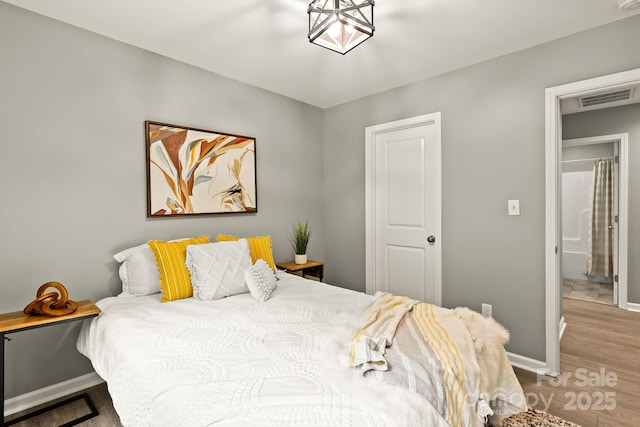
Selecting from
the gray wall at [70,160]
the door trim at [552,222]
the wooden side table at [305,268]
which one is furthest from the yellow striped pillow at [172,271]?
the door trim at [552,222]

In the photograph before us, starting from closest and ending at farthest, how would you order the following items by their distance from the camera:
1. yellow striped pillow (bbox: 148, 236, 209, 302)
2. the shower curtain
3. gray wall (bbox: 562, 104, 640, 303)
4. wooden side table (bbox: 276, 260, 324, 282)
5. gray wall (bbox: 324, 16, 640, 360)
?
yellow striped pillow (bbox: 148, 236, 209, 302)
gray wall (bbox: 324, 16, 640, 360)
wooden side table (bbox: 276, 260, 324, 282)
gray wall (bbox: 562, 104, 640, 303)
the shower curtain

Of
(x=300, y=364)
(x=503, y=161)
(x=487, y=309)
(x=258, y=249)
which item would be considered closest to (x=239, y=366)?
(x=300, y=364)

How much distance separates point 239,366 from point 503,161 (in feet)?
8.20

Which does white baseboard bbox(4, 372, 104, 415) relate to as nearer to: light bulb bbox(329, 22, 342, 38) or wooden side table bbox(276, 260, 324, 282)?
wooden side table bbox(276, 260, 324, 282)

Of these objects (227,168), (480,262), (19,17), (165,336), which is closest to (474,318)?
(480,262)

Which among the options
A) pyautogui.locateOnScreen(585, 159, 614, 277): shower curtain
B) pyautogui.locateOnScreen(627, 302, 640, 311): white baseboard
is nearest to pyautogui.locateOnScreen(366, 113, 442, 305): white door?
pyautogui.locateOnScreen(627, 302, 640, 311): white baseboard

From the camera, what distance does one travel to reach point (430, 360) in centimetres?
130

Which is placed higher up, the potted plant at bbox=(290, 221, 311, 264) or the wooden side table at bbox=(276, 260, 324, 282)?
the potted plant at bbox=(290, 221, 311, 264)

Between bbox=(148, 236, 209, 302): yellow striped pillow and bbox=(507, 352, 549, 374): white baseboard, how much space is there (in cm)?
256

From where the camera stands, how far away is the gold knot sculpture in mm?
1778

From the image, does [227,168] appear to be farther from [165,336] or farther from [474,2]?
[474,2]

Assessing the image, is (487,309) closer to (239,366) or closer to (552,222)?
(552,222)

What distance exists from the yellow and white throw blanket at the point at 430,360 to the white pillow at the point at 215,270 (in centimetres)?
104

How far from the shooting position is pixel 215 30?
2.25m
